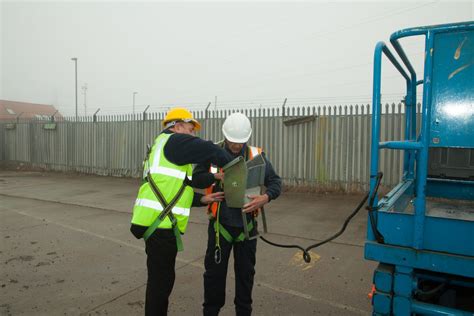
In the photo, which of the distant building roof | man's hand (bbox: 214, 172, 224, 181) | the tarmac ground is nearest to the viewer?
man's hand (bbox: 214, 172, 224, 181)

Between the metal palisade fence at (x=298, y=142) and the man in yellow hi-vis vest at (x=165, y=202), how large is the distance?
702 cm

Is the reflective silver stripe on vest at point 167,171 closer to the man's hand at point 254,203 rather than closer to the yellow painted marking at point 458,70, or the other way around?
the man's hand at point 254,203

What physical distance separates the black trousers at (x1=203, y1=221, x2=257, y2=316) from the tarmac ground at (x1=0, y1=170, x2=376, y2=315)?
18.9 inches

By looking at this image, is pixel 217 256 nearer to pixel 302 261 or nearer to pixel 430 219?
pixel 430 219

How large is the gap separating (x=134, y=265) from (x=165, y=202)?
2312mm

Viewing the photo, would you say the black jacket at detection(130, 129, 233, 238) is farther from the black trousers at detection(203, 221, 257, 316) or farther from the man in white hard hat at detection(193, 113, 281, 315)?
the black trousers at detection(203, 221, 257, 316)

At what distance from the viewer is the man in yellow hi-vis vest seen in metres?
2.57

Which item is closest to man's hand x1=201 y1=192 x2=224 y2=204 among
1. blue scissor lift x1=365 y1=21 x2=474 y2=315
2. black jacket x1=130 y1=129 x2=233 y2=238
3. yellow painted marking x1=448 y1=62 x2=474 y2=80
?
black jacket x1=130 y1=129 x2=233 y2=238

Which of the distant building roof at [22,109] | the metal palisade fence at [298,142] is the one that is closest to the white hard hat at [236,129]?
the metal palisade fence at [298,142]

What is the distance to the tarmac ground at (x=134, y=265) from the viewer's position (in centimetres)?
348

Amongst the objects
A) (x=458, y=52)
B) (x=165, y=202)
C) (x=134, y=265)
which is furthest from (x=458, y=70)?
(x=134, y=265)

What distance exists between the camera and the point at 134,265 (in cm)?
452

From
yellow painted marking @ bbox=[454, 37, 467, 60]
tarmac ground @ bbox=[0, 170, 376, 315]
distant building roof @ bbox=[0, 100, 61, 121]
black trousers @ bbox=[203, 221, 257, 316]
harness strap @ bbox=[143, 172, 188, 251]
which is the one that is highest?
distant building roof @ bbox=[0, 100, 61, 121]

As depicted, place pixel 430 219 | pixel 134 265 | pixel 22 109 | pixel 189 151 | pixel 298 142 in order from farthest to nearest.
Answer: pixel 22 109 < pixel 298 142 < pixel 134 265 < pixel 189 151 < pixel 430 219
